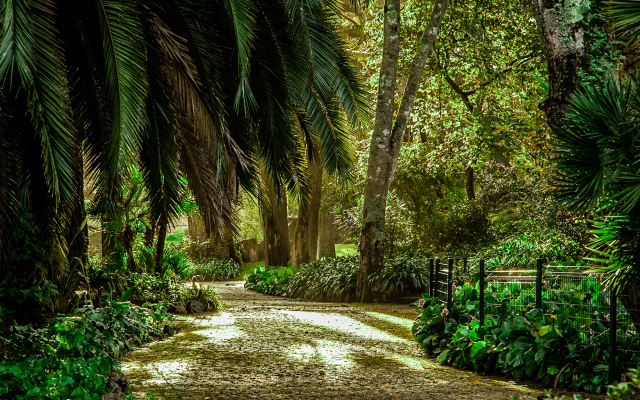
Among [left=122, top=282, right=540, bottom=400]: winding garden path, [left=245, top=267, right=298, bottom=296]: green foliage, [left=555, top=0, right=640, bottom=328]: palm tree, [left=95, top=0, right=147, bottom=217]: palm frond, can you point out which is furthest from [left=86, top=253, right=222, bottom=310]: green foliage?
[left=245, top=267, right=298, bottom=296]: green foliage

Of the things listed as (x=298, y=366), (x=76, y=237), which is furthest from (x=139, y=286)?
(x=298, y=366)

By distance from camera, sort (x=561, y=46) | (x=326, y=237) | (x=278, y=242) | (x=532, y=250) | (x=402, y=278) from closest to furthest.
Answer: (x=561, y=46)
(x=402, y=278)
(x=532, y=250)
(x=278, y=242)
(x=326, y=237)

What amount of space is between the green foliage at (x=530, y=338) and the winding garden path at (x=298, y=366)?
206 mm

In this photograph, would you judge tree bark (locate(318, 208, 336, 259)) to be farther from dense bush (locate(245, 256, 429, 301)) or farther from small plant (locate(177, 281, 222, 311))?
small plant (locate(177, 281, 222, 311))

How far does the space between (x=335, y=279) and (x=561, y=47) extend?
972 cm

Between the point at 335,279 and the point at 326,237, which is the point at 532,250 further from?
the point at 326,237

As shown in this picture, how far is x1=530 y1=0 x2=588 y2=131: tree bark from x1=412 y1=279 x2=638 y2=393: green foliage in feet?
5.70

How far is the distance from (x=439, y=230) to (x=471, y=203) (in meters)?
1.28

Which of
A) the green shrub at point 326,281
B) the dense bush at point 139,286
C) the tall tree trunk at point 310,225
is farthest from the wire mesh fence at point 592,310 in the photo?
the tall tree trunk at point 310,225

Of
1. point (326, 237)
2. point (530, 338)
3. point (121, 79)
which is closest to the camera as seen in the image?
point (121, 79)

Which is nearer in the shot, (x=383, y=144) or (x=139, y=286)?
(x=139, y=286)

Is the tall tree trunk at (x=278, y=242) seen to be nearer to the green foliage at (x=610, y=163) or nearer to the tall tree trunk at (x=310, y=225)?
the tall tree trunk at (x=310, y=225)

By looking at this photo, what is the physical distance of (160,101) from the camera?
617 cm

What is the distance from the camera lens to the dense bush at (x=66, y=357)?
357 cm
